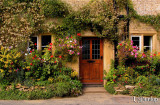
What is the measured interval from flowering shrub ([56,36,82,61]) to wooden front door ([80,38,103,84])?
0.61 meters

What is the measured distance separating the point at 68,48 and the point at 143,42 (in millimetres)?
3657

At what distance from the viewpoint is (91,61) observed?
7.25 metres

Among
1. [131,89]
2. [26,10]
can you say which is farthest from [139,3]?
[26,10]

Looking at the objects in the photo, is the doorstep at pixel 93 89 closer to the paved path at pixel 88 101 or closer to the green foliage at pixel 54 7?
the paved path at pixel 88 101

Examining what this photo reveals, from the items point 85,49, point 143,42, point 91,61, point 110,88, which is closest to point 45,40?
point 85,49

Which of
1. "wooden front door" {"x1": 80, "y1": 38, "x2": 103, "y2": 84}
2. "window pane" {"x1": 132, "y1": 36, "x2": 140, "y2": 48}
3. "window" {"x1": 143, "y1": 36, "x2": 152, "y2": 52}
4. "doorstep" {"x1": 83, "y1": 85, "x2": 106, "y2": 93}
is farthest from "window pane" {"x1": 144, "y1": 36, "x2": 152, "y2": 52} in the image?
"doorstep" {"x1": 83, "y1": 85, "x2": 106, "y2": 93}

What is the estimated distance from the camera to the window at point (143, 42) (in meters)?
7.32

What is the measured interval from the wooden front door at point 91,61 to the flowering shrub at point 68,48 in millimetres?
609

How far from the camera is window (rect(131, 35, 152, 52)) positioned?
732 centimetres

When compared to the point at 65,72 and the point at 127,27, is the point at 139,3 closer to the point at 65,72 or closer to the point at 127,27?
the point at 127,27

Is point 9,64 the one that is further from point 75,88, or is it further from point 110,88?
point 110,88

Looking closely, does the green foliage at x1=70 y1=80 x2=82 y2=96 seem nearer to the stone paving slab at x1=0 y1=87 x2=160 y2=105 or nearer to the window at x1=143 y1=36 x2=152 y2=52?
the stone paving slab at x1=0 y1=87 x2=160 y2=105

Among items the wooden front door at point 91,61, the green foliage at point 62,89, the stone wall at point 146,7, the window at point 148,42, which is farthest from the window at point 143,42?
the green foliage at point 62,89

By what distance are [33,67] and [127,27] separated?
4651 millimetres
